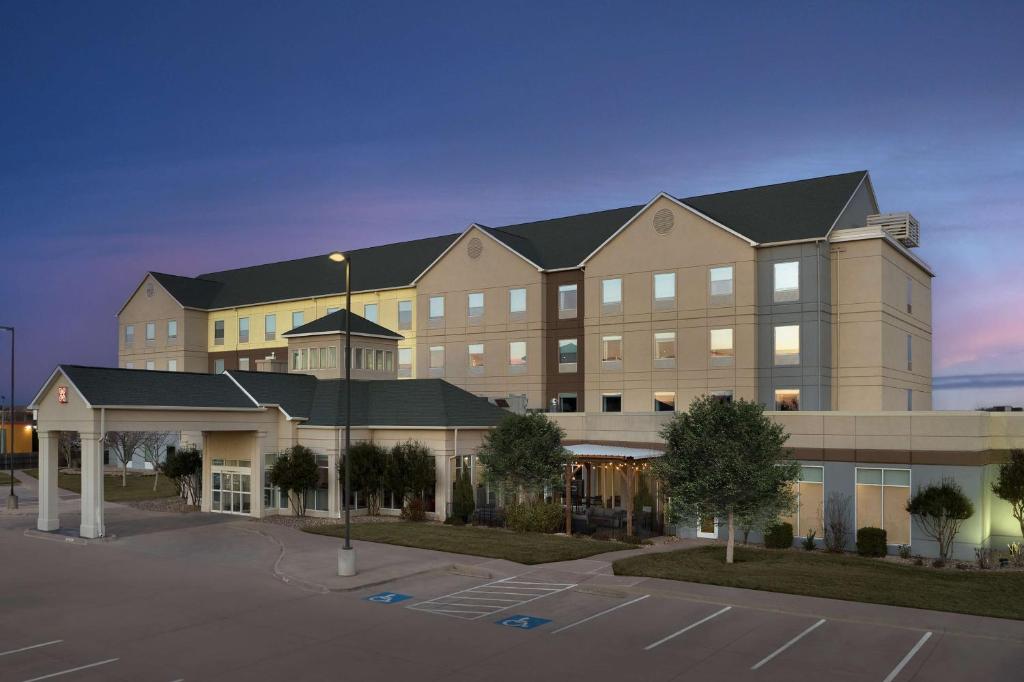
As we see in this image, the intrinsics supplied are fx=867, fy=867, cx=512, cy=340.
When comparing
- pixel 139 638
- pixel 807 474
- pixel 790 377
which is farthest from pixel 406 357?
pixel 139 638

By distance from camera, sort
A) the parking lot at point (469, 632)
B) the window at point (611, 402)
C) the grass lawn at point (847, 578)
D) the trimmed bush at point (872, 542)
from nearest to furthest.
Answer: the parking lot at point (469, 632) → the grass lawn at point (847, 578) → the trimmed bush at point (872, 542) → the window at point (611, 402)

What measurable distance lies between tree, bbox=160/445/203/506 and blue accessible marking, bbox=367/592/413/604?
26.8 metres

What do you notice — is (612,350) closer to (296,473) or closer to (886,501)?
(296,473)

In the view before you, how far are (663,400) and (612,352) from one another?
13.2 ft

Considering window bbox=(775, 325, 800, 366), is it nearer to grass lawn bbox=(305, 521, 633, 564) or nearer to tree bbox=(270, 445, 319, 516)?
grass lawn bbox=(305, 521, 633, 564)

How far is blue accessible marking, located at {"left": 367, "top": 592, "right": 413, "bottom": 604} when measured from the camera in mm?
22891

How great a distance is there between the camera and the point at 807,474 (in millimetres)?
33250

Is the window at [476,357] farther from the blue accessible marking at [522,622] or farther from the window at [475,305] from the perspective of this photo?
the blue accessible marking at [522,622]

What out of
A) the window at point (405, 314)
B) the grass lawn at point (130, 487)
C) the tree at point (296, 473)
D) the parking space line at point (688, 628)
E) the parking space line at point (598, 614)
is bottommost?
the grass lawn at point (130, 487)

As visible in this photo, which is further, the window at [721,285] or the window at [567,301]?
the window at [567,301]

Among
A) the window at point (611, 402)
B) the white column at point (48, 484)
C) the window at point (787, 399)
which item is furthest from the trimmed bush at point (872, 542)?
the white column at point (48, 484)

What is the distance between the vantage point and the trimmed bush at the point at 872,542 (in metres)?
30.7

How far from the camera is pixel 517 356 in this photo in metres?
52.1

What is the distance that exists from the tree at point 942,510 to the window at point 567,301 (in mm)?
23755
